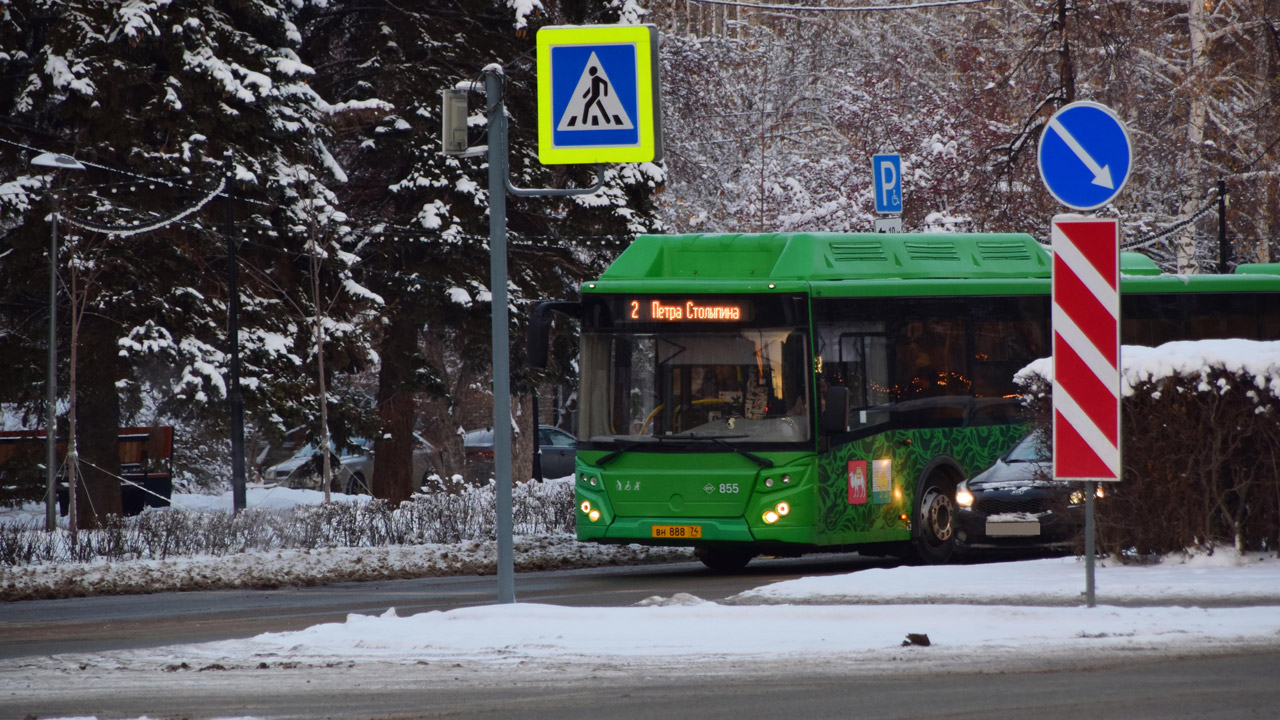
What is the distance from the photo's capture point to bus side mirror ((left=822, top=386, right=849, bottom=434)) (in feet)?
53.1

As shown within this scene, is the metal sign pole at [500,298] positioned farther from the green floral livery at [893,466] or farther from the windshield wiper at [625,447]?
the green floral livery at [893,466]

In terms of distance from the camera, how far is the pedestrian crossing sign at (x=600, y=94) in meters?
12.3

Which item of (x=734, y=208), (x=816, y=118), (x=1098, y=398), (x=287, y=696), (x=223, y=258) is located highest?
(x=816, y=118)

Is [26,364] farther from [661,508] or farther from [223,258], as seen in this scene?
[661,508]

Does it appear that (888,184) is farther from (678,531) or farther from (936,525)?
(678,531)

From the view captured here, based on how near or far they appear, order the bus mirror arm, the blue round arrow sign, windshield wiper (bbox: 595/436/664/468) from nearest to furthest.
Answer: the blue round arrow sign < the bus mirror arm < windshield wiper (bbox: 595/436/664/468)

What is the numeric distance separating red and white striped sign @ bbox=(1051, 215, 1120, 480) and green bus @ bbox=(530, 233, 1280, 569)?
5.72 m

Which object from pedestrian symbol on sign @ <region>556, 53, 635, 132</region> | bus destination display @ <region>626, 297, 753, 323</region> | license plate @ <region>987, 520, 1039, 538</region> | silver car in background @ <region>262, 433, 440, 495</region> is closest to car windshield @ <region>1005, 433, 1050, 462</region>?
license plate @ <region>987, 520, 1039, 538</region>

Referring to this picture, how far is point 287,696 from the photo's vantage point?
29.1ft

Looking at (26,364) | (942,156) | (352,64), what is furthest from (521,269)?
(942,156)

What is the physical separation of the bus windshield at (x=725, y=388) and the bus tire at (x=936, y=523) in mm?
2084

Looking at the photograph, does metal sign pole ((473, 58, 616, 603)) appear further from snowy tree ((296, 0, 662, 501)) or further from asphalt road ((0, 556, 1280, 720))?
snowy tree ((296, 0, 662, 501))

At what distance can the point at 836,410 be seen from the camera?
16.2 m

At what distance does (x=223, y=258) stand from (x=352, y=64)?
15.9 ft
